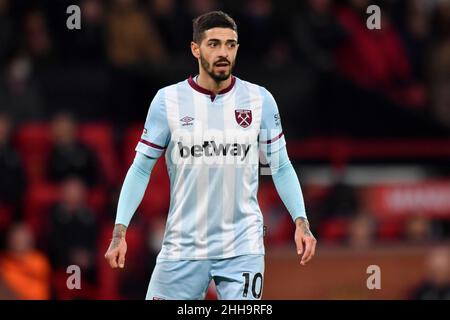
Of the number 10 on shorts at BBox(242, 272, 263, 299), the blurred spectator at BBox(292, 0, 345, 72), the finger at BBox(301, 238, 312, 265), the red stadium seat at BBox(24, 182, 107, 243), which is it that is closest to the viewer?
the finger at BBox(301, 238, 312, 265)

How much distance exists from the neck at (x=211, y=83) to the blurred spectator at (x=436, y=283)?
5481 millimetres

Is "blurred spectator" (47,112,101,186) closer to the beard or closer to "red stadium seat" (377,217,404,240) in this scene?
"red stadium seat" (377,217,404,240)

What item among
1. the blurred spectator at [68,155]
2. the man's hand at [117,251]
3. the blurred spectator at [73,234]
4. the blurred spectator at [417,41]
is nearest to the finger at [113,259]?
the man's hand at [117,251]

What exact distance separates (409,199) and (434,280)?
6.38 feet

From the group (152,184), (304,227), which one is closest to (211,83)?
(304,227)

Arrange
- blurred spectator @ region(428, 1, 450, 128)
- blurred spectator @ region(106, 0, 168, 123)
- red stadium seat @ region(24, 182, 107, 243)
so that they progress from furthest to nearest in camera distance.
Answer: blurred spectator @ region(428, 1, 450, 128) < blurred spectator @ region(106, 0, 168, 123) < red stadium seat @ region(24, 182, 107, 243)

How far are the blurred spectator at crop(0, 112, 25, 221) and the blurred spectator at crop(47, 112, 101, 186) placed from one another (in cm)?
36

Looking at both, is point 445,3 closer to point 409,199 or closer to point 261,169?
point 409,199

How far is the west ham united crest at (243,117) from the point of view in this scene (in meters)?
7.09

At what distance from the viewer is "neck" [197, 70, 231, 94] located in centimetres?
715

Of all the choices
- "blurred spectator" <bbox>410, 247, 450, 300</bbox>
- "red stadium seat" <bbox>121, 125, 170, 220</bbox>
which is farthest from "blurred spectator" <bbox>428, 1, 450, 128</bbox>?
"red stadium seat" <bbox>121, 125, 170, 220</bbox>

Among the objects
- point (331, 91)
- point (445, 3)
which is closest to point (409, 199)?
point (331, 91)

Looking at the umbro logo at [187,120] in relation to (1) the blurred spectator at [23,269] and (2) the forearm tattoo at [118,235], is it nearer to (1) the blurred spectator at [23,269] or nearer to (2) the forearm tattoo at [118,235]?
(2) the forearm tattoo at [118,235]

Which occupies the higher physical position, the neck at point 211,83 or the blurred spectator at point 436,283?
the neck at point 211,83
